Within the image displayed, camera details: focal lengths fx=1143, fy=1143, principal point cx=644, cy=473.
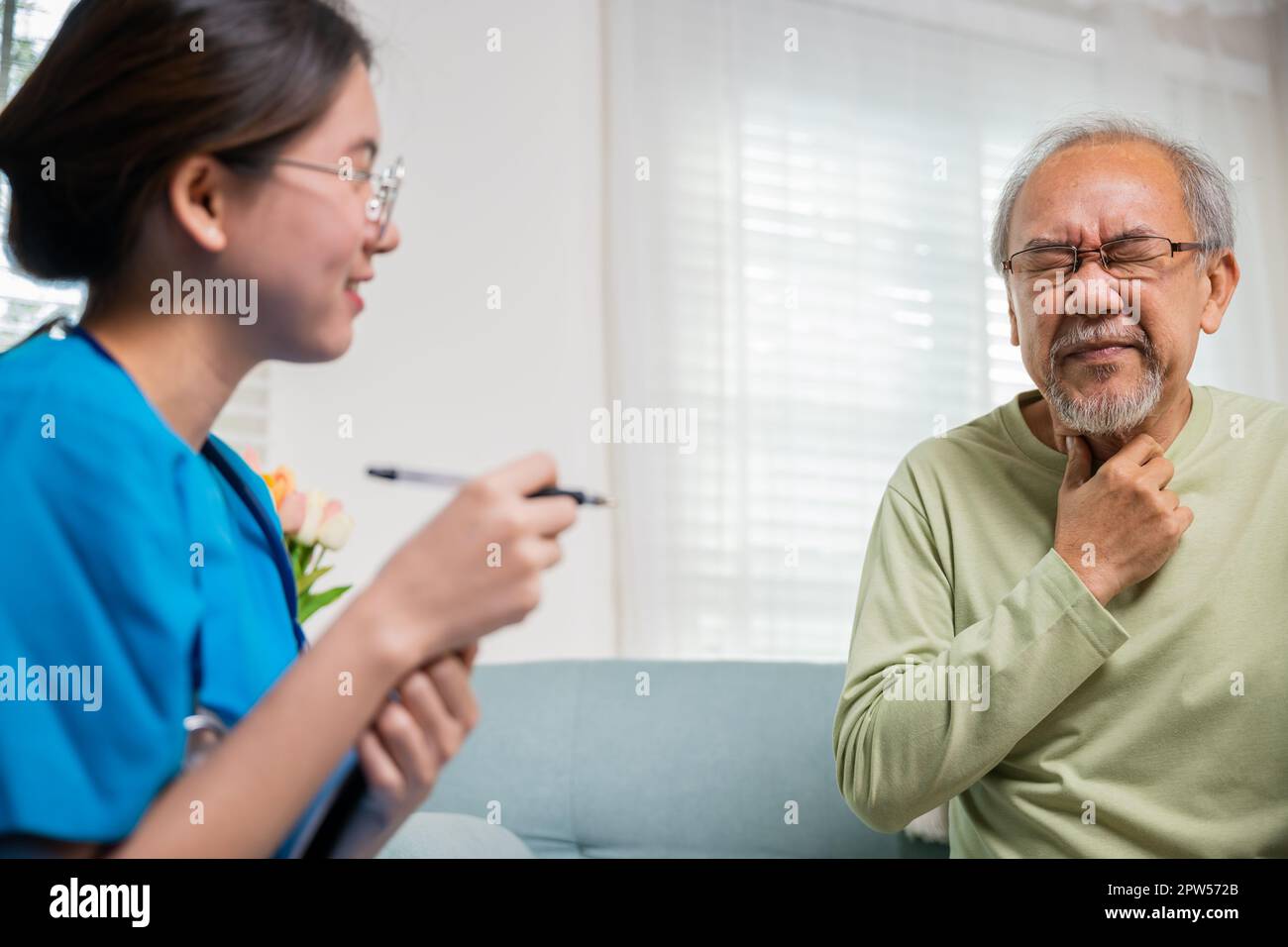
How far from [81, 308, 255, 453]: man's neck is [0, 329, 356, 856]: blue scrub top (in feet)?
0.12

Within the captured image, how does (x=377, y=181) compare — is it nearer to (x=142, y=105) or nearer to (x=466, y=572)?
(x=142, y=105)

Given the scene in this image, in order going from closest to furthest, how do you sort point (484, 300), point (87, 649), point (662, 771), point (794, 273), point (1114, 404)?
1. point (87, 649)
2. point (1114, 404)
3. point (662, 771)
4. point (484, 300)
5. point (794, 273)

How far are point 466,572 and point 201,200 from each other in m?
0.26

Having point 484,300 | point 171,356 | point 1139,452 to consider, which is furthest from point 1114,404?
point 484,300

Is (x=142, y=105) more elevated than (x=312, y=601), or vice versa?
(x=142, y=105)

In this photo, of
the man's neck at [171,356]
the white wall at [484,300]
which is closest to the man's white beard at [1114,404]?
the man's neck at [171,356]

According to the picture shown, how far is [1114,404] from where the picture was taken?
47.6 inches

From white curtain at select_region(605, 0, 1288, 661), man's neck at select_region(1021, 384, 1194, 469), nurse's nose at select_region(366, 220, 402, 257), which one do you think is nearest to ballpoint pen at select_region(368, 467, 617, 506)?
nurse's nose at select_region(366, 220, 402, 257)

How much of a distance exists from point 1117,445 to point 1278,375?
2.37m

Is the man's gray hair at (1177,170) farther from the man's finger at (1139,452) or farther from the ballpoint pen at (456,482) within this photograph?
the ballpoint pen at (456,482)

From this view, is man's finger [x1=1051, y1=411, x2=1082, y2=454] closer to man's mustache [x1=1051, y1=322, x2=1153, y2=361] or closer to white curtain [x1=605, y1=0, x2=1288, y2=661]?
man's mustache [x1=1051, y1=322, x2=1153, y2=361]

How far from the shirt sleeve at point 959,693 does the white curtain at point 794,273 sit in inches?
53.3

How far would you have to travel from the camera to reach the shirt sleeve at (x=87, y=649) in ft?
1.69
